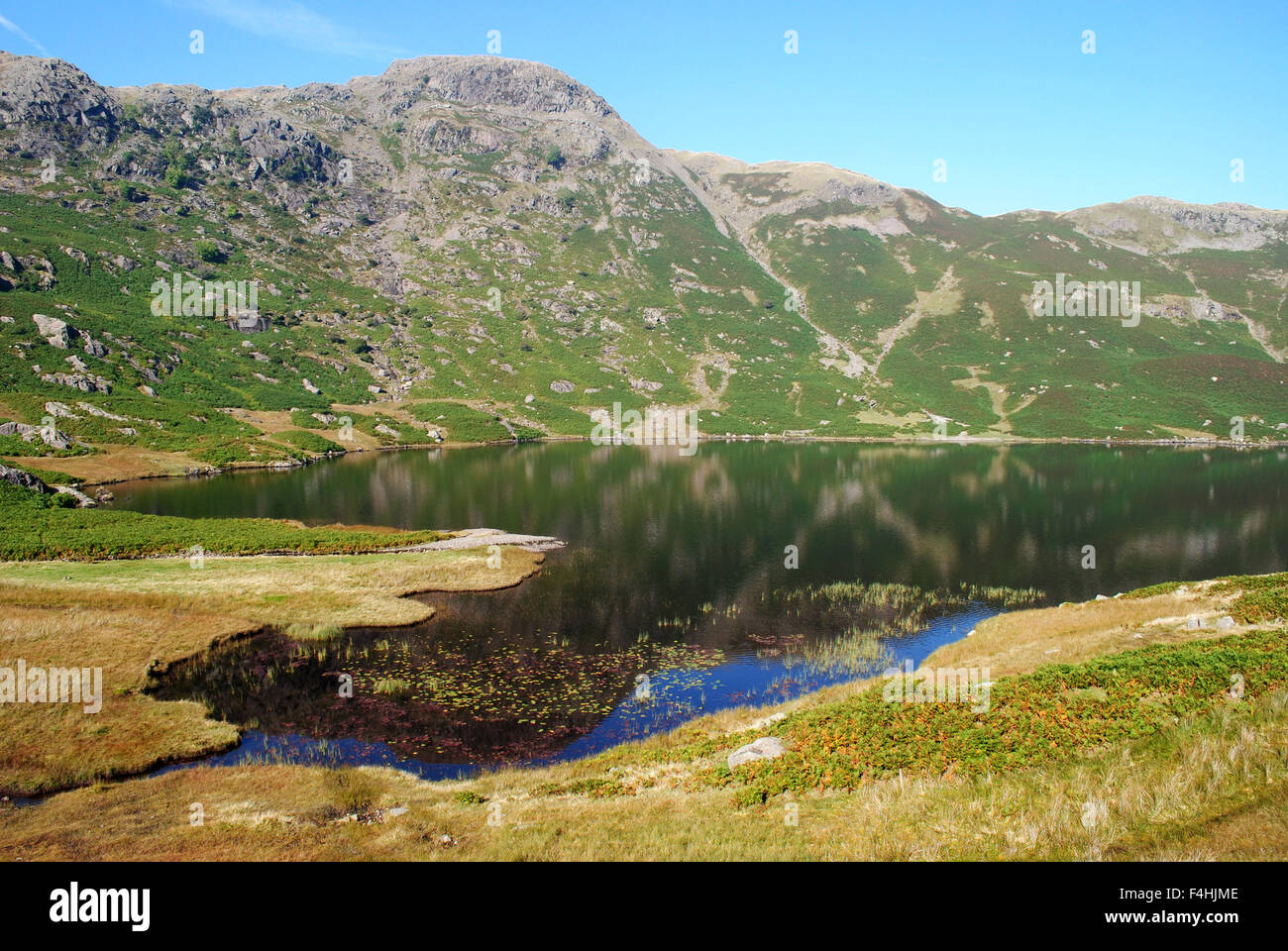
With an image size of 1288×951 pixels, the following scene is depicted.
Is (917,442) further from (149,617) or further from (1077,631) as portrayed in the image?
(149,617)

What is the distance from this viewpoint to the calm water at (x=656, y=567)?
31547 mm

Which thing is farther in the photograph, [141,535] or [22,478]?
[22,478]

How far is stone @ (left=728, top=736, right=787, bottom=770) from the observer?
20984mm

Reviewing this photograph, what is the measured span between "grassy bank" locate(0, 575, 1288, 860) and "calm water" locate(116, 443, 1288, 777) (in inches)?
208

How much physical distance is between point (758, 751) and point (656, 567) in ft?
122

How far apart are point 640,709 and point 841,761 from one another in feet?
48.2

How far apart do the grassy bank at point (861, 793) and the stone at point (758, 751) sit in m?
0.53

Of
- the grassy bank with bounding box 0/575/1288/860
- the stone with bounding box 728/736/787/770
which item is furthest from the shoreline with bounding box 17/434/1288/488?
the stone with bounding box 728/736/787/770

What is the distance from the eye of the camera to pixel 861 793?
1702cm

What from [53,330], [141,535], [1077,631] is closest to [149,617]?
[141,535]

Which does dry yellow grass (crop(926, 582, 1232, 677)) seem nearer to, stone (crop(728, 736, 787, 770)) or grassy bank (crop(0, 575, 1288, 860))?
grassy bank (crop(0, 575, 1288, 860))

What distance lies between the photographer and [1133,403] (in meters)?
194

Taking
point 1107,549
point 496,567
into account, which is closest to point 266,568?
Answer: point 496,567
